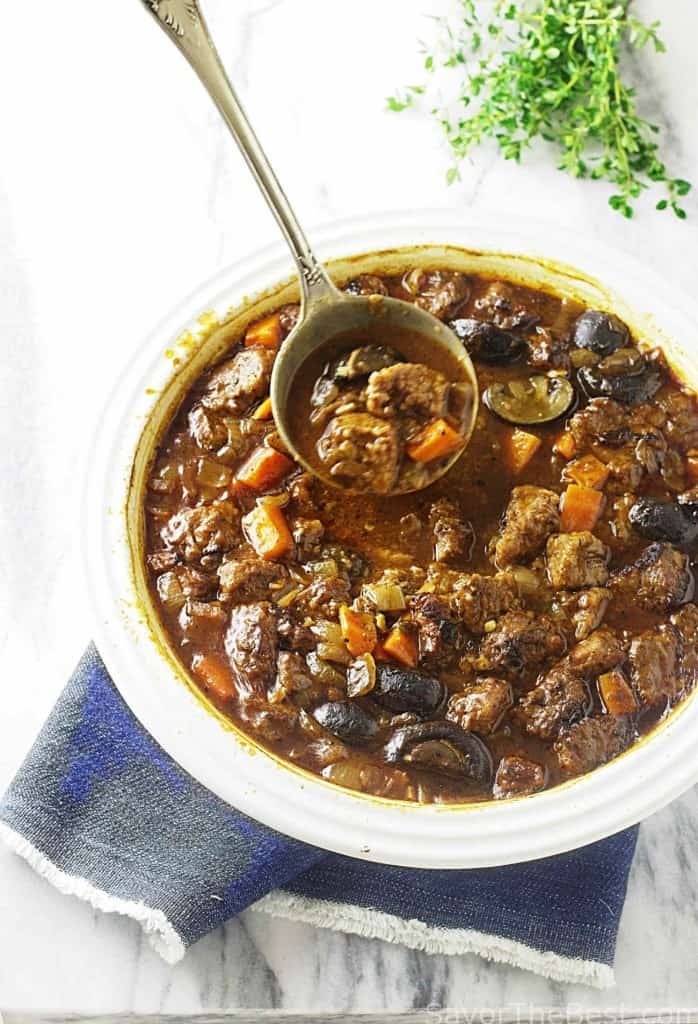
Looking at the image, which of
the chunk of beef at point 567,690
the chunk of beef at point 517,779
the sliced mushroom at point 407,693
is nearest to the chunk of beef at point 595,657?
the chunk of beef at point 567,690

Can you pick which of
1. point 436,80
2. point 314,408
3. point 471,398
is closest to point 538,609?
point 471,398

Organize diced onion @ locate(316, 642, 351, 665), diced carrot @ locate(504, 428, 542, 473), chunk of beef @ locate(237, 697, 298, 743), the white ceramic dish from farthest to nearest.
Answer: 1. diced carrot @ locate(504, 428, 542, 473)
2. diced onion @ locate(316, 642, 351, 665)
3. chunk of beef @ locate(237, 697, 298, 743)
4. the white ceramic dish

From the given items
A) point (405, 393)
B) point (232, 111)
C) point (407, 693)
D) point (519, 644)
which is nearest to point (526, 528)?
point (519, 644)

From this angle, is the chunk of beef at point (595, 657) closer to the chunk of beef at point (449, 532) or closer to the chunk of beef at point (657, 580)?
the chunk of beef at point (657, 580)

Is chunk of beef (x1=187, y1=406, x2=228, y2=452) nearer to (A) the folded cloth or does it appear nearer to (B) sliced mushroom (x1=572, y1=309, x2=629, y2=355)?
(A) the folded cloth

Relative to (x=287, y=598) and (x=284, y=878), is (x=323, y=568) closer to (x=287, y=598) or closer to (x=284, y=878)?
(x=287, y=598)

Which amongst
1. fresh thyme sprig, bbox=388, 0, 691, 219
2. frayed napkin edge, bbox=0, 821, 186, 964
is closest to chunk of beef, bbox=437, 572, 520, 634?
frayed napkin edge, bbox=0, 821, 186, 964

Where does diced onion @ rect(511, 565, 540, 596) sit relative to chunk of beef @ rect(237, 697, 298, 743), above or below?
above
